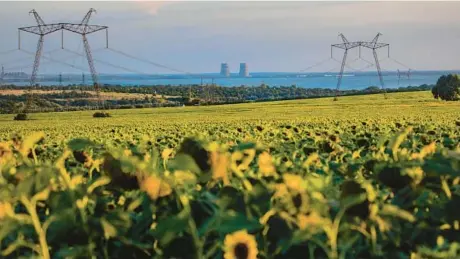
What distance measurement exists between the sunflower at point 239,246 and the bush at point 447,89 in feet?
202

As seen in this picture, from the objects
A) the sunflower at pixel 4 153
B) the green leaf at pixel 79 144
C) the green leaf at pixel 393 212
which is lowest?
the green leaf at pixel 393 212

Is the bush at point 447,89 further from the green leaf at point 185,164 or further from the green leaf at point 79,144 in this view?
the green leaf at point 185,164

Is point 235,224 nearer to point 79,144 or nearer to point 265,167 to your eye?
point 265,167

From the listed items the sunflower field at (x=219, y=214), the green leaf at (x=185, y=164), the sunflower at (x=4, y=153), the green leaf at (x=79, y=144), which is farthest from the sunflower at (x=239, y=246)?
the sunflower at (x=4, y=153)

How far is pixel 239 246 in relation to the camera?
4.26 ft

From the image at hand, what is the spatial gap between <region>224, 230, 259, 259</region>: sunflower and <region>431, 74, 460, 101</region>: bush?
61.4m

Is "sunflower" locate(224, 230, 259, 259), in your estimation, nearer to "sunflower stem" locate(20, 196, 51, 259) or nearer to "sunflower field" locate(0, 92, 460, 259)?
"sunflower field" locate(0, 92, 460, 259)

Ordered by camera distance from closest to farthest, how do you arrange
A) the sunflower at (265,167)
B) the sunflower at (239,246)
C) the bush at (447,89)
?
the sunflower at (239,246)
the sunflower at (265,167)
the bush at (447,89)

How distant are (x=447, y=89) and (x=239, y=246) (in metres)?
61.5

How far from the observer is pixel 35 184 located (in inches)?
59.9

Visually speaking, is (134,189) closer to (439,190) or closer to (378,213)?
(378,213)

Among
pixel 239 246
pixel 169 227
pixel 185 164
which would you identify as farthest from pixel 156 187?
pixel 239 246

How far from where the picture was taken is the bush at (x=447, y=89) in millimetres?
59656

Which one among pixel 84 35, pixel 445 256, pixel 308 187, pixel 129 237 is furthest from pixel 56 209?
pixel 84 35
